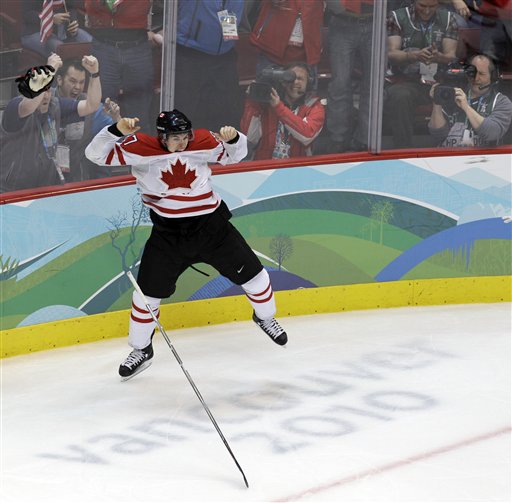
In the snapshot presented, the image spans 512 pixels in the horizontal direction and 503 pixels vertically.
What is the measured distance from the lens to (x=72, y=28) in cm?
484

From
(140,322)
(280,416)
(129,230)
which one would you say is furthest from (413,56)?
(280,416)

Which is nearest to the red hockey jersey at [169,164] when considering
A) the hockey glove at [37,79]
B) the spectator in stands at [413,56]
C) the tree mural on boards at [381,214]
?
the hockey glove at [37,79]

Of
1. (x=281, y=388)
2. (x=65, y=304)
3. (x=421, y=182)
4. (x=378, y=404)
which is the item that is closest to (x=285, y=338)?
(x=281, y=388)

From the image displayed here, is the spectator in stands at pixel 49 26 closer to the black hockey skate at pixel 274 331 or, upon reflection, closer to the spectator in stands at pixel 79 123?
the spectator in stands at pixel 79 123

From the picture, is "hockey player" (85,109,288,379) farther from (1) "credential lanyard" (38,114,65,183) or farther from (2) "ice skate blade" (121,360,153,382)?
(1) "credential lanyard" (38,114,65,183)

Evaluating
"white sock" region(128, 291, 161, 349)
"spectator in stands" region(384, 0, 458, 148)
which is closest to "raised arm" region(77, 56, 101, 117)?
"white sock" region(128, 291, 161, 349)

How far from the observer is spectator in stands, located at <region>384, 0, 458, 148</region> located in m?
5.61

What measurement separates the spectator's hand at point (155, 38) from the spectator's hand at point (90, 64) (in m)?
0.32

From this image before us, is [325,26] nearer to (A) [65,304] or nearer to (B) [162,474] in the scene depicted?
(A) [65,304]

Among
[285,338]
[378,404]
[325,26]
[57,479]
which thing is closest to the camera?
[57,479]

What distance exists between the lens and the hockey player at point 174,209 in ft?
14.1

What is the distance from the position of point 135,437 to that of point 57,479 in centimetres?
45

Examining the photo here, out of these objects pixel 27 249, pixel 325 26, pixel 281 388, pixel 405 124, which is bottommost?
pixel 281 388

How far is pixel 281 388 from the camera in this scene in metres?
4.36
